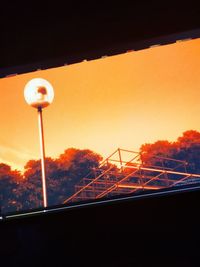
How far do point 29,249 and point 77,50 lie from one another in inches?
45.2

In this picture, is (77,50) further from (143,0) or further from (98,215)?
(98,215)

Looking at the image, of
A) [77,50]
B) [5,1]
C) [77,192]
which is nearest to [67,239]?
[77,192]

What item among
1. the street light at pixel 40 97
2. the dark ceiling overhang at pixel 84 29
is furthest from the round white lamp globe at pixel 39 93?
the dark ceiling overhang at pixel 84 29

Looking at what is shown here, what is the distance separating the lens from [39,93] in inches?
117

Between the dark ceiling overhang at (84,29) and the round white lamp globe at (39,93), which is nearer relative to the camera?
the dark ceiling overhang at (84,29)

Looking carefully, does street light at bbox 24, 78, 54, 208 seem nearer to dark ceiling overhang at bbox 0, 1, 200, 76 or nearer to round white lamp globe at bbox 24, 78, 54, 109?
round white lamp globe at bbox 24, 78, 54, 109

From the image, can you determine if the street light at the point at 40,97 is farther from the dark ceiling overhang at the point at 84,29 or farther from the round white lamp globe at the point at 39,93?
the dark ceiling overhang at the point at 84,29

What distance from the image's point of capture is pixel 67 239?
174cm

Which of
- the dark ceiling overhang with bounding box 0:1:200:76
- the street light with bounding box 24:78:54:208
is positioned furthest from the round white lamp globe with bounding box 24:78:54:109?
the dark ceiling overhang with bounding box 0:1:200:76

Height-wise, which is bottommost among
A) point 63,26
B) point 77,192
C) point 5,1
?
point 77,192

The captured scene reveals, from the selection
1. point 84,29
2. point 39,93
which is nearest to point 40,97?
point 39,93

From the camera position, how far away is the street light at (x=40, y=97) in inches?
110

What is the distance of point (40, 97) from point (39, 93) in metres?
0.07

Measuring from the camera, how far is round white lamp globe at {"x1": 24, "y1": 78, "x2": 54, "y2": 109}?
2820mm
